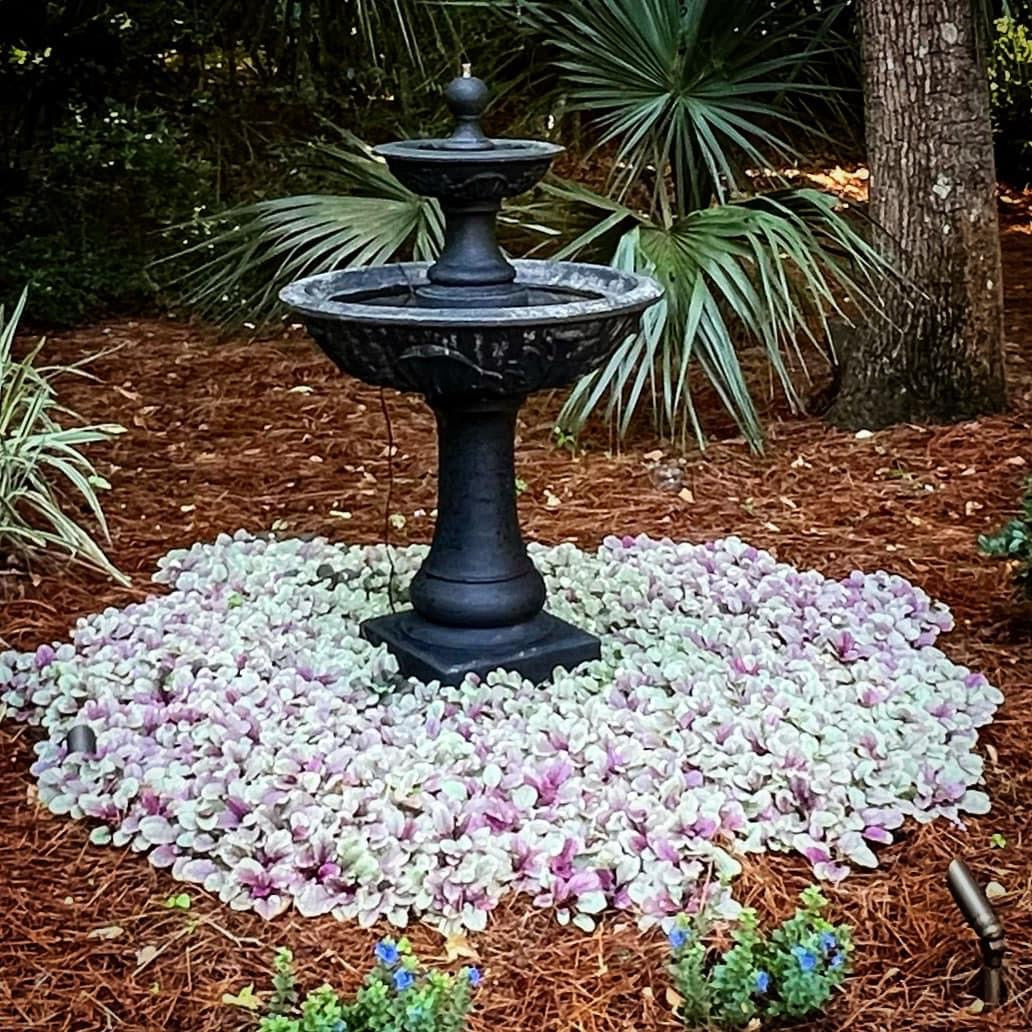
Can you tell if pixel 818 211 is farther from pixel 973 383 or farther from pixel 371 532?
pixel 371 532

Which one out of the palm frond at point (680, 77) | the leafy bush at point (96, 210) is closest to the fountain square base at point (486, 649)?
the palm frond at point (680, 77)

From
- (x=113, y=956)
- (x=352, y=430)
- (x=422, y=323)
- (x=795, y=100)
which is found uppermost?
(x=795, y=100)

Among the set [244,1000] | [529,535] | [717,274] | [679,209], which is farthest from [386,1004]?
[679,209]

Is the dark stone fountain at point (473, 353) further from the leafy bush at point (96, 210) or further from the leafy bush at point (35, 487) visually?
the leafy bush at point (96, 210)

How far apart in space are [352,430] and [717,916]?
3.04 m

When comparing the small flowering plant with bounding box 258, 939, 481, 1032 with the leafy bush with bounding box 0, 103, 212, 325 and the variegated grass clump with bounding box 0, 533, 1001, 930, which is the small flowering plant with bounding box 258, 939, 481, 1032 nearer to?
the variegated grass clump with bounding box 0, 533, 1001, 930

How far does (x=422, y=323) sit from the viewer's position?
2.82m

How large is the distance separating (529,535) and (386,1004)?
7.28 feet

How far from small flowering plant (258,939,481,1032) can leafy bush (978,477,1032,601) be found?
5.94ft

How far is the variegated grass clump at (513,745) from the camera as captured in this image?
2.56 m

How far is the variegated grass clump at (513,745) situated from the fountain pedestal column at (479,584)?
6 centimetres

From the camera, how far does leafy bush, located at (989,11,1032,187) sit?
8406 millimetres

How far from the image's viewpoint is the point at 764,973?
221 centimetres

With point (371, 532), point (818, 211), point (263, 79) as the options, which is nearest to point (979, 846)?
point (371, 532)
